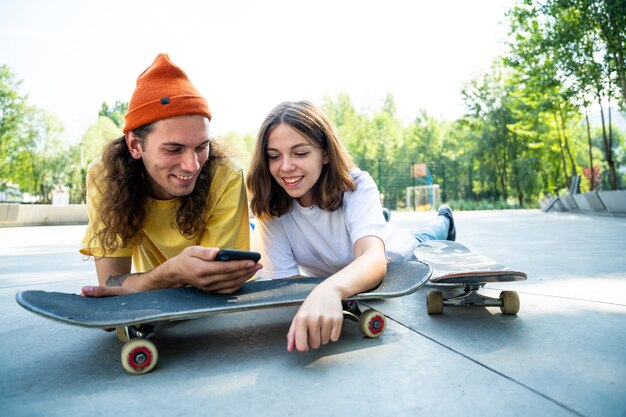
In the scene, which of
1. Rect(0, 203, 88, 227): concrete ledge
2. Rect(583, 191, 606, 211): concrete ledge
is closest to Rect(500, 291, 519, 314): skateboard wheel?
Rect(583, 191, 606, 211): concrete ledge

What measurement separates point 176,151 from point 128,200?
13.6 inches

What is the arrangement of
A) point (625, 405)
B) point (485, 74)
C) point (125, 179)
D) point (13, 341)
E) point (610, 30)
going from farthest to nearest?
point (485, 74) < point (610, 30) < point (125, 179) < point (13, 341) < point (625, 405)

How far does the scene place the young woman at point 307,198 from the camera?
231 cm

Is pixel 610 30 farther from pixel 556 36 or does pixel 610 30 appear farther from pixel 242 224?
pixel 242 224

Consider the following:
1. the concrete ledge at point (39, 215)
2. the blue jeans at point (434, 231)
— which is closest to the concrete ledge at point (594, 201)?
the blue jeans at point (434, 231)

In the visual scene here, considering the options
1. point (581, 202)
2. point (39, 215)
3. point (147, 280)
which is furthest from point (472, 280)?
point (39, 215)

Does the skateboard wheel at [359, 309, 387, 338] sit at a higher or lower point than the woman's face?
lower

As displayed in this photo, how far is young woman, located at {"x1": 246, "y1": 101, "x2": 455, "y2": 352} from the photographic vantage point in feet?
7.57

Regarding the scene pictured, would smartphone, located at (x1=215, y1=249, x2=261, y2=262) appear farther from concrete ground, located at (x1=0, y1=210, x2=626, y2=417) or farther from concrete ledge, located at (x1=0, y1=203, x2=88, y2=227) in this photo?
concrete ledge, located at (x1=0, y1=203, x2=88, y2=227)

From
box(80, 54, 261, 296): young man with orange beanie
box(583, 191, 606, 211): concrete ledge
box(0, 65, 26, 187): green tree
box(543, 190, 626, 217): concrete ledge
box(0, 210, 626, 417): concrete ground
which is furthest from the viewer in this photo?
box(0, 65, 26, 187): green tree

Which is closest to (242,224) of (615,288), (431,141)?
(615,288)

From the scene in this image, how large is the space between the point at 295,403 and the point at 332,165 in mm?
1390

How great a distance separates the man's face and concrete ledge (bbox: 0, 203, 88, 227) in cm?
1375

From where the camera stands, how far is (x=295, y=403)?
1257mm
